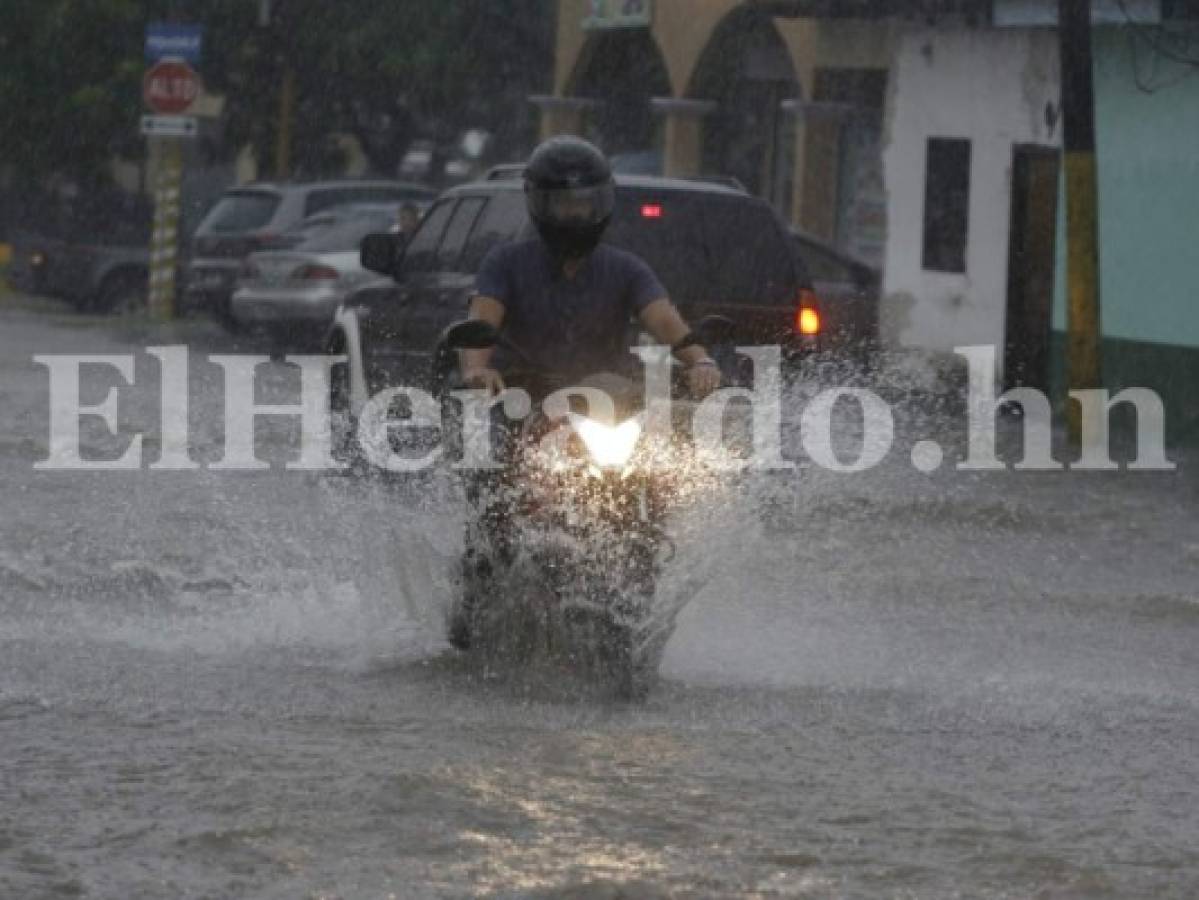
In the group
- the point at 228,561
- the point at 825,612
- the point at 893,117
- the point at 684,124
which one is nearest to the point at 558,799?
the point at 825,612

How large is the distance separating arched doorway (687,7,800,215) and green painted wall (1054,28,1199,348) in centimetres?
924

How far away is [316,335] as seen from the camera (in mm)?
27109

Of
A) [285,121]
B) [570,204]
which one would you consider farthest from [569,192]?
[285,121]

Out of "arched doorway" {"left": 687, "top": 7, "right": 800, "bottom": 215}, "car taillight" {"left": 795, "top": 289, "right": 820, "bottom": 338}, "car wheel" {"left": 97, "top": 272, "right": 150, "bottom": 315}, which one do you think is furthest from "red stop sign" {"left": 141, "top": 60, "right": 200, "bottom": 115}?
"car taillight" {"left": 795, "top": 289, "right": 820, "bottom": 338}

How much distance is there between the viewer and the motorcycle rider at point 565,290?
28.7ft

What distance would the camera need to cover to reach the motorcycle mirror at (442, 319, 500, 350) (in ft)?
26.8

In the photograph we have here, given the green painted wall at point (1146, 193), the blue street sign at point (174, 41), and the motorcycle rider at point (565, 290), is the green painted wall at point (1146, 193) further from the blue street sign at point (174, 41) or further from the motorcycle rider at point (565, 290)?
the blue street sign at point (174, 41)

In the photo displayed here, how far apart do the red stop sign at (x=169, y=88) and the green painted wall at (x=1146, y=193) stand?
14.3 metres

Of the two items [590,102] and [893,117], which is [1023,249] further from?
[590,102]

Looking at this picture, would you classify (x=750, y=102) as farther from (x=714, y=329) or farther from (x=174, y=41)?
(x=714, y=329)

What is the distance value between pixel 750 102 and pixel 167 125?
7503 mm

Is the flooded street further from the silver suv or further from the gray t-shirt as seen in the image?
the silver suv

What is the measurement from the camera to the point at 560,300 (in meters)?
8.93

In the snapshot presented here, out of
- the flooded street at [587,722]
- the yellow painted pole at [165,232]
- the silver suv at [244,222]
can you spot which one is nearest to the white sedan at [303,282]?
the silver suv at [244,222]
